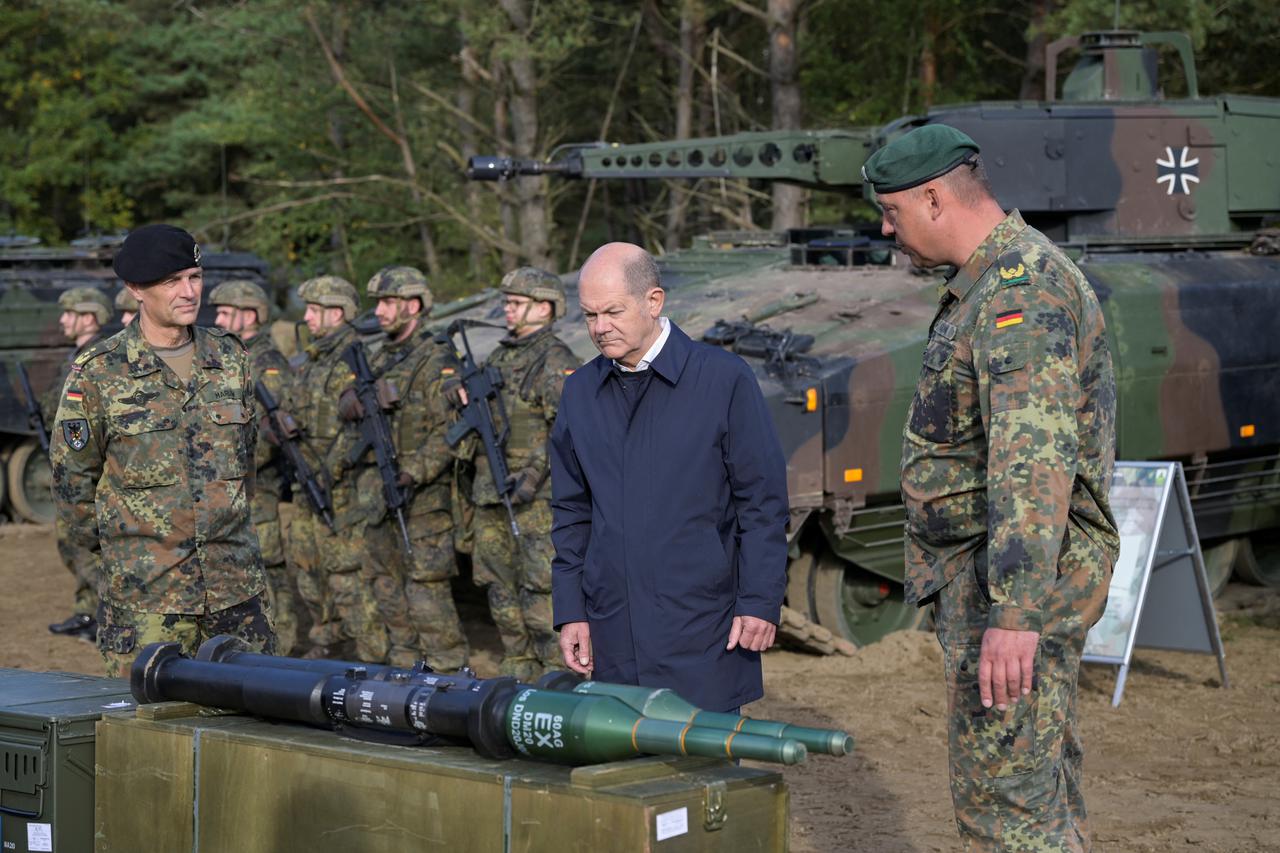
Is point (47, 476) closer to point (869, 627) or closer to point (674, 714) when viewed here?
point (869, 627)

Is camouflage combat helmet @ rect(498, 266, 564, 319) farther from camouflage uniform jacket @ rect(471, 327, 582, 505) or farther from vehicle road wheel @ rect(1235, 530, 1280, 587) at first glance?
vehicle road wheel @ rect(1235, 530, 1280, 587)

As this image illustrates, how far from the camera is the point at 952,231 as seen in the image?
4055 mm

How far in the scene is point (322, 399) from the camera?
9.87 m

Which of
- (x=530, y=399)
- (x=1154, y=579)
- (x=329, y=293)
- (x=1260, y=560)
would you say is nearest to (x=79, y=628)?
(x=329, y=293)

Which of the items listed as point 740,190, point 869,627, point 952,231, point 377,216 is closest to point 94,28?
point 377,216

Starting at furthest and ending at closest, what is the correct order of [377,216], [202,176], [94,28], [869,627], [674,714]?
[202,176] < [94,28] < [377,216] < [869,627] < [674,714]

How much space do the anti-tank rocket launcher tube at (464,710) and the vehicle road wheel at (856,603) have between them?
19.7 feet

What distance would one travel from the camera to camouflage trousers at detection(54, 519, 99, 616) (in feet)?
34.8

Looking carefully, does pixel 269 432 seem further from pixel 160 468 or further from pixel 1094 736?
pixel 1094 736

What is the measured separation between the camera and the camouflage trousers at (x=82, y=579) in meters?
10.6

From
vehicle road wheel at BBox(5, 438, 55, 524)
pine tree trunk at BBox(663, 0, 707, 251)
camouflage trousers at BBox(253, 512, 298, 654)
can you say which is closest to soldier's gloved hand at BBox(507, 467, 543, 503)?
camouflage trousers at BBox(253, 512, 298, 654)

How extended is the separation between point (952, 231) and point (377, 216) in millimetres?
22544

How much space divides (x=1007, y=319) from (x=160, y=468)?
9.15ft

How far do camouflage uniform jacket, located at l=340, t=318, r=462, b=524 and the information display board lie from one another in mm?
3354
